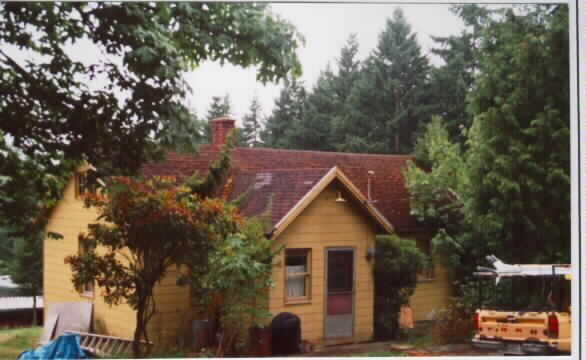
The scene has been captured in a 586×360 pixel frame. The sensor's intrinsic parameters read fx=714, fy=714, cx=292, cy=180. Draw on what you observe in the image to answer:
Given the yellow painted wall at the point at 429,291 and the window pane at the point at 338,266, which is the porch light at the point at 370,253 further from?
the yellow painted wall at the point at 429,291

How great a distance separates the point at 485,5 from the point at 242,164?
240 centimetres

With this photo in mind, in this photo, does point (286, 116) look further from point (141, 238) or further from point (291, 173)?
point (141, 238)

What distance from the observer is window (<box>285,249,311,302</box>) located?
19.1 feet

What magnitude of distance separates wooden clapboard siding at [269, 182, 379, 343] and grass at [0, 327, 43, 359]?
1.89 meters

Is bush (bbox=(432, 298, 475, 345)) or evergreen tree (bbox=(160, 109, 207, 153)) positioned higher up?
evergreen tree (bbox=(160, 109, 207, 153))

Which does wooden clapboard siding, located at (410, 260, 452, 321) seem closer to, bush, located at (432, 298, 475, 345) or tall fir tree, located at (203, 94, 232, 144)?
bush, located at (432, 298, 475, 345)

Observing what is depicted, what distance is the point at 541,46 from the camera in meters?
5.97

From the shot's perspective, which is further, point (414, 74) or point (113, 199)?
point (414, 74)

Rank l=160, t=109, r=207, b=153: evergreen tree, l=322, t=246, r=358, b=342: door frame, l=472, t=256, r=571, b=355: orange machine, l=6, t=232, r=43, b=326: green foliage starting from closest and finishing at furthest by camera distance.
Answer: l=6, t=232, r=43, b=326: green foliage
l=160, t=109, r=207, b=153: evergreen tree
l=322, t=246, r=358, b=342: door frame
l=472, t=256, r=571, b=355: orange machine

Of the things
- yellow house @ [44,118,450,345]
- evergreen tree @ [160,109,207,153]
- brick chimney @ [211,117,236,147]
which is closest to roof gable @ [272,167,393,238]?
yellow house @ [44,118,450,345]

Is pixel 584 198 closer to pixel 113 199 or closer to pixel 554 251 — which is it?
pixel 554 251

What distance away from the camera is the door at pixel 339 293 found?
588 cm

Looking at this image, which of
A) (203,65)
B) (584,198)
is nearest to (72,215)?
(203,65)

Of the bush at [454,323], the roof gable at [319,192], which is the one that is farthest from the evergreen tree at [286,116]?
the bush at [454,323]
